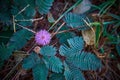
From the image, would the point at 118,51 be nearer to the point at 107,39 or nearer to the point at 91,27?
the point at 107,39

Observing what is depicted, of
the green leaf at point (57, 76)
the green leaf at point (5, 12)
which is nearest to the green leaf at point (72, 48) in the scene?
the green leaf at point (57, 76)

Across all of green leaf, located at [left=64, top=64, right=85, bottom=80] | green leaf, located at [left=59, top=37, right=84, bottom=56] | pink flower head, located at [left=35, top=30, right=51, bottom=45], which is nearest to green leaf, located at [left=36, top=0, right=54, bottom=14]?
pink flower head, located at [left=35, top=30, right=51, bottom=45]

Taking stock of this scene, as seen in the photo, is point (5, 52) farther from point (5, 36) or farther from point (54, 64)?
point (54, 64)

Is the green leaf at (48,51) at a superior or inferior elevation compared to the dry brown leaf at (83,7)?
inferior

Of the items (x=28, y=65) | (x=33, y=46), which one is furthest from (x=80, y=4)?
(x=28, y=65)

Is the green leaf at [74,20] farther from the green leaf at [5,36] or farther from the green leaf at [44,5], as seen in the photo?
the green leaf at [5,36]

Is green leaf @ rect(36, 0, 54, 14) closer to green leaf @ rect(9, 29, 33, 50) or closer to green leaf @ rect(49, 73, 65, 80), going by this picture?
green leaf @ rect(9, 29, 33, 50)
